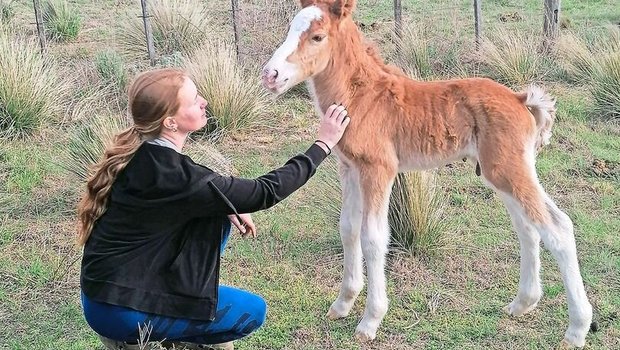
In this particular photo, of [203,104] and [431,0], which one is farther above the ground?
[203,104]

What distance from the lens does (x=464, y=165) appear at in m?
6.59

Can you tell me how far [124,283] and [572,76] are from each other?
709 centimetres

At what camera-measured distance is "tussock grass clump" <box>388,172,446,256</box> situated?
16.0ft

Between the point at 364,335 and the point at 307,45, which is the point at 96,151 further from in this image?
the point at 364,335

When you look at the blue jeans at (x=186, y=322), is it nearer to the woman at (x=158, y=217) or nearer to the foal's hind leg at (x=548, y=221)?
the woman at (x=158, y=217)

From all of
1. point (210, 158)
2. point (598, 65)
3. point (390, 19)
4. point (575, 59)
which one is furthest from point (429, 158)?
point (390, 19)

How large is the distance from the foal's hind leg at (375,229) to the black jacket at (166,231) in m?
0.74

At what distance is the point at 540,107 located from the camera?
3.97m

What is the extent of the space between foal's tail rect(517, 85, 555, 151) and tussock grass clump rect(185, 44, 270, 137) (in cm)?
388

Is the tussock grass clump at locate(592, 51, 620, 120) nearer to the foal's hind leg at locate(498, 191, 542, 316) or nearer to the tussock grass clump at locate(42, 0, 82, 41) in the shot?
the foal's hind leg at locate(498, 191, 542, 316)

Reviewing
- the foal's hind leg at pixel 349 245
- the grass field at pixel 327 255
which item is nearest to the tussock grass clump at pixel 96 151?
the grass field at pixel 327 255

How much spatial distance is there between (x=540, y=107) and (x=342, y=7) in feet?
3.97

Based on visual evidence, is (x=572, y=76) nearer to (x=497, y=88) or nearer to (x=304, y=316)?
(x=497, y=88)

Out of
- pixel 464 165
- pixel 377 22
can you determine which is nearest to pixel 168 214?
pixel 464 165
